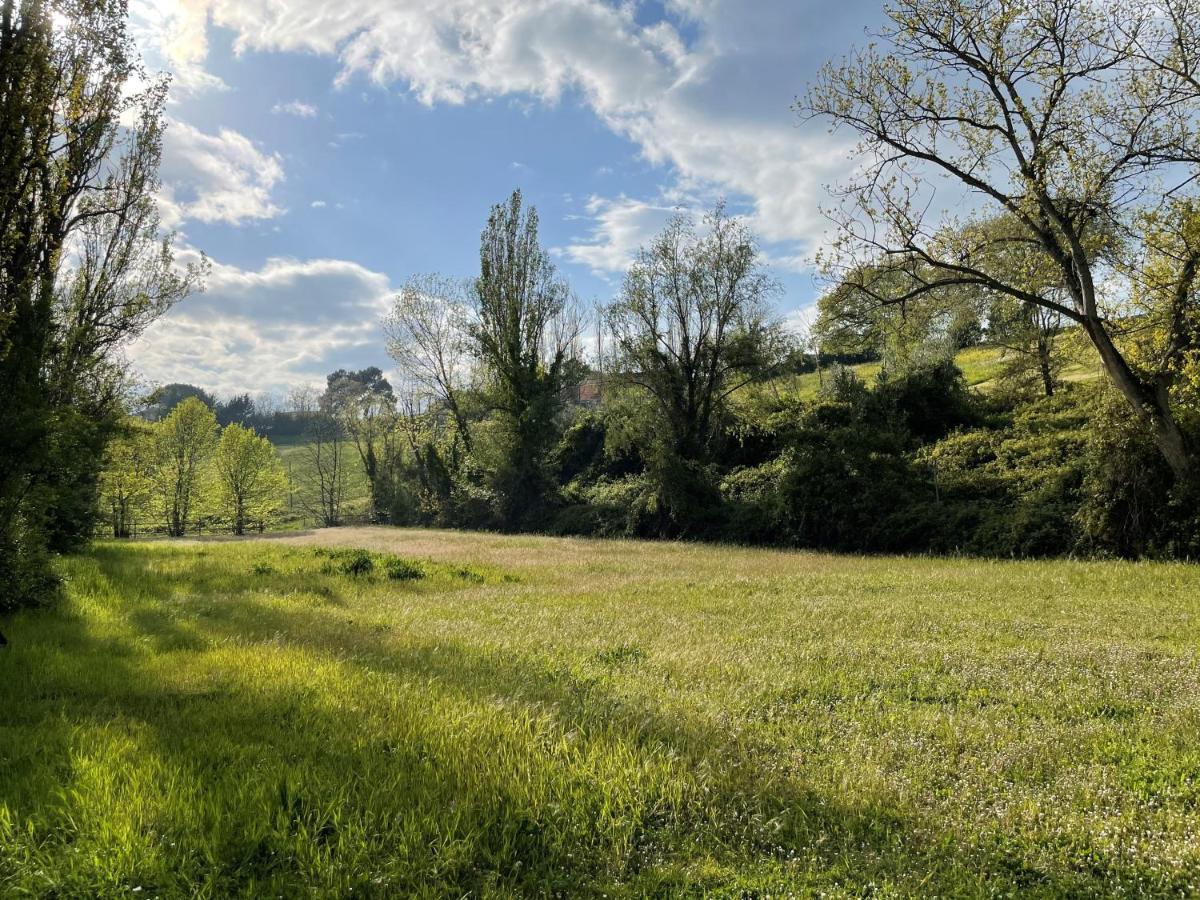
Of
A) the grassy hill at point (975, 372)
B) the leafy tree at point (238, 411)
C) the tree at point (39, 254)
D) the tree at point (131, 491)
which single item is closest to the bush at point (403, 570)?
the tree at point (39, 254)

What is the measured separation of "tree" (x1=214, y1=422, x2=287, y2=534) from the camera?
2302 inches

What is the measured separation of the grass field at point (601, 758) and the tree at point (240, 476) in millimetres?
55138

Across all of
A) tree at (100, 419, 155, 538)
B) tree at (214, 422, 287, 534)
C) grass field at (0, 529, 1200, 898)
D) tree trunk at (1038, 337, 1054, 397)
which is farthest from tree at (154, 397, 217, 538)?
tree trunk at (1038, 337, 1054, 397)

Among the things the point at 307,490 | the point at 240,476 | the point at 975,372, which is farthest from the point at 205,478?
the point at 975,372

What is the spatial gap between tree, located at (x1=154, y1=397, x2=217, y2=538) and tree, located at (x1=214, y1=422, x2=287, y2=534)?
4.93 feet

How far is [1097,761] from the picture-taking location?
15.4 ft

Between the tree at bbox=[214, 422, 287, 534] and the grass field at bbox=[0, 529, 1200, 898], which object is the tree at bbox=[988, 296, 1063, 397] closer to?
the grass field at bbox=[0, 529, 1200, 898]

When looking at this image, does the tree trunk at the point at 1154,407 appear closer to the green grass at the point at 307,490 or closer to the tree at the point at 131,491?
the tree at the point at 131,491

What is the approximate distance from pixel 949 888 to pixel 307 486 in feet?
322

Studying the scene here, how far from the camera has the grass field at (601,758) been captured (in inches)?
133

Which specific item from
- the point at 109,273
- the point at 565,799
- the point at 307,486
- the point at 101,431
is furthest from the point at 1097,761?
the point at 307,486

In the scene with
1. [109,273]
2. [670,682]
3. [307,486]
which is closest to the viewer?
[670,682]

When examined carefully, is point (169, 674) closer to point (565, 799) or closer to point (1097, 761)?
point (565, 799)

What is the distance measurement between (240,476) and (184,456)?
4927mm
